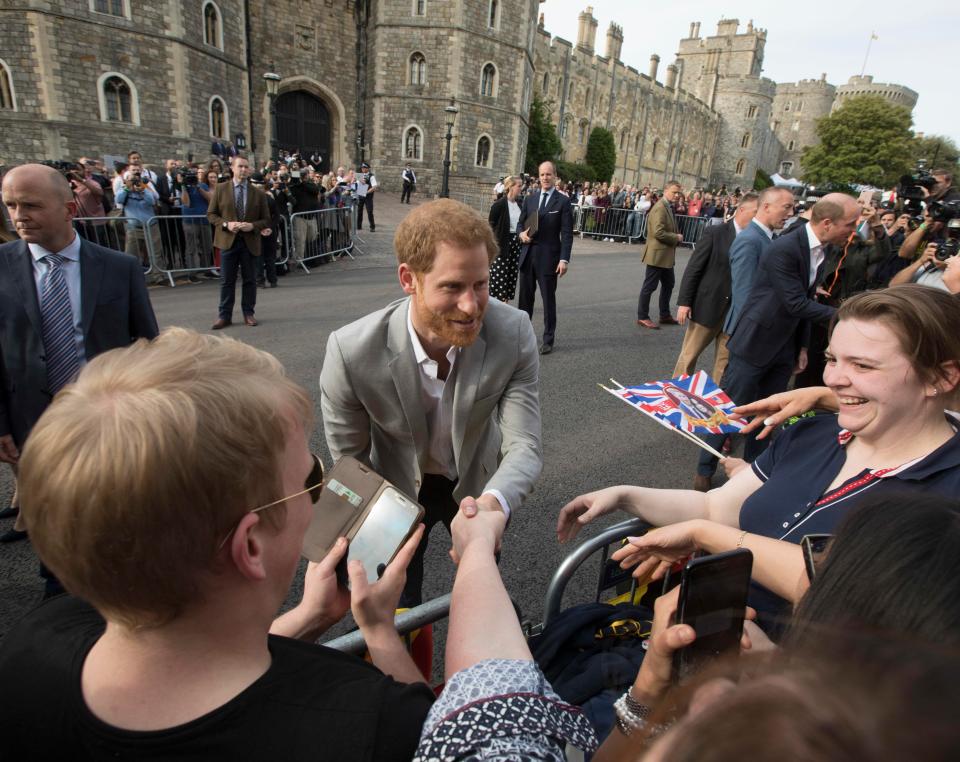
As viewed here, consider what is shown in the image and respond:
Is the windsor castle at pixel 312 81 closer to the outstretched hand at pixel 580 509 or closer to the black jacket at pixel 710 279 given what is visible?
the black jacket at pixel 710 279

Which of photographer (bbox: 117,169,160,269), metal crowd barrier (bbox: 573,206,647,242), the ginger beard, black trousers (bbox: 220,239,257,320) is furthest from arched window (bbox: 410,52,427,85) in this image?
the ginger beard

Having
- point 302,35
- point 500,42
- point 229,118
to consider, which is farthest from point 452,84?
point 229,118

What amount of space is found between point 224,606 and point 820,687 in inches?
32.3

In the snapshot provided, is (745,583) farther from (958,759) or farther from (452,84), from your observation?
(452,84)

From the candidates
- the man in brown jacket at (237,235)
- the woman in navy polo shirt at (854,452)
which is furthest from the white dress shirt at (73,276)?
the man in brown jacket at (237,235)

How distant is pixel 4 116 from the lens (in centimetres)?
2212

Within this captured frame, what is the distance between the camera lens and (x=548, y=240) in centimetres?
716

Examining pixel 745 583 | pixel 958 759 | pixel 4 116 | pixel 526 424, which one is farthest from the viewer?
pixel 4 116

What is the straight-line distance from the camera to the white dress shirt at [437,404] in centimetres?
216

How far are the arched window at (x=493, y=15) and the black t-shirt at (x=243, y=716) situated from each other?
37.0 metres

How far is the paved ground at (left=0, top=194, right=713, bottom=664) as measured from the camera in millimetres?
3209

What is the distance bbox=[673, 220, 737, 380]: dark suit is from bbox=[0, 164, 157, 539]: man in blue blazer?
16.5 feet

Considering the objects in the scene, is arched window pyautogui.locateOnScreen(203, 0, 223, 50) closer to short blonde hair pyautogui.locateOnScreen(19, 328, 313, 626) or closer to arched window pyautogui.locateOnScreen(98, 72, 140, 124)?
arched window pyautogui.locateOnScreen(98, 72, 140, 124)

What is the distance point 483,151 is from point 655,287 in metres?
28.1
